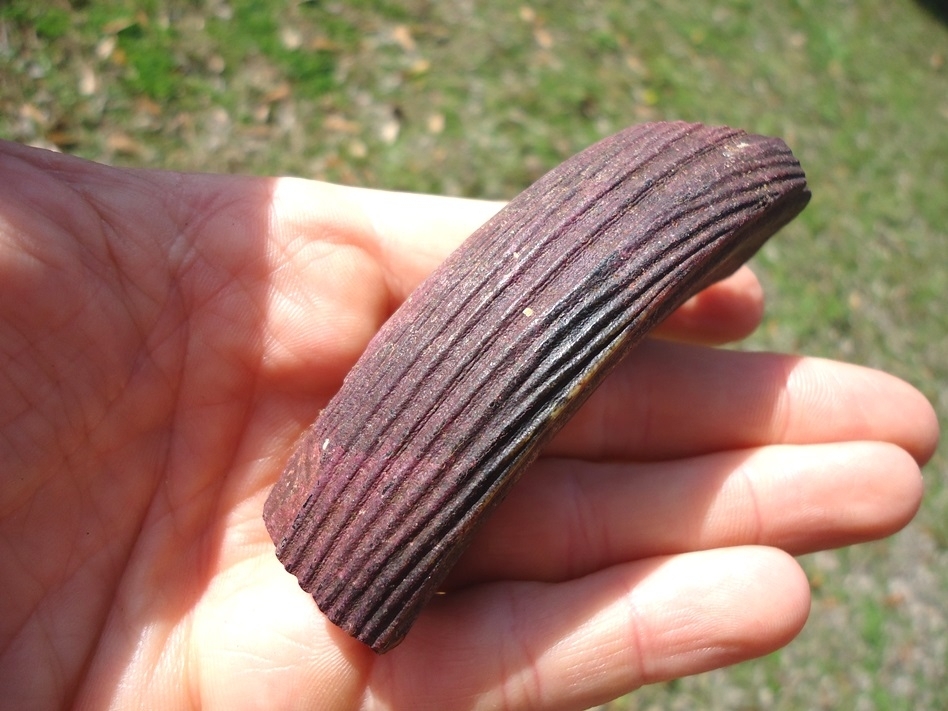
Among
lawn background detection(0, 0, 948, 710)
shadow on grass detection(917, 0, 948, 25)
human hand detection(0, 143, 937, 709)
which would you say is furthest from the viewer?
shadow on grass detection(917, 0, 948, 25)

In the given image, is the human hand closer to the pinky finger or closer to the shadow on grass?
the pinky finger

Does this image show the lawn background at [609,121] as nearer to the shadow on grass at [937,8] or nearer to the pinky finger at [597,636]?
the pinky finger at [597,636]

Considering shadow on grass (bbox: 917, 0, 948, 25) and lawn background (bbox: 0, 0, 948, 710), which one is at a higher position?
shadow on grass (bbox: 917, 0, 948, 25)

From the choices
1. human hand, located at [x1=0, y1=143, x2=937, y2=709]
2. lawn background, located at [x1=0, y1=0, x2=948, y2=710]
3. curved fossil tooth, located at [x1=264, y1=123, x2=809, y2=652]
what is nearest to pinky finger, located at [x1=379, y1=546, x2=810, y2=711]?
human hand, located at [x1=0, y1=143, x2=937, y2=709]

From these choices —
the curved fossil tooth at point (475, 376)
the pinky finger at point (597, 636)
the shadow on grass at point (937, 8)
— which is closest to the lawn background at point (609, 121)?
the pinky finger at point (597, 636)

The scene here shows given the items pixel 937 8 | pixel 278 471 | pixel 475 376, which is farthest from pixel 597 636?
pixel 937 8

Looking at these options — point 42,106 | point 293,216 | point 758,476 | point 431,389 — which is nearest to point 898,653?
point 758,476

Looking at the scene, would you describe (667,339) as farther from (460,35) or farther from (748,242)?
(460,35)

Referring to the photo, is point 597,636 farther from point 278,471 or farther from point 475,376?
point 278,471
